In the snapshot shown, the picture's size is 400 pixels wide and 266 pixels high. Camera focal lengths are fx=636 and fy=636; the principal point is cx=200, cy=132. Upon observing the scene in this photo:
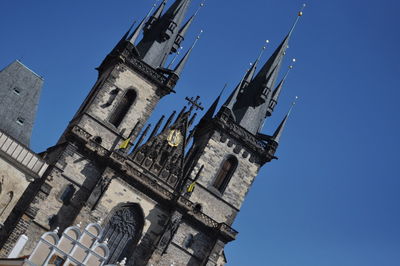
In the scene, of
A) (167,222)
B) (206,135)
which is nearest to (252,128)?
(206,135)

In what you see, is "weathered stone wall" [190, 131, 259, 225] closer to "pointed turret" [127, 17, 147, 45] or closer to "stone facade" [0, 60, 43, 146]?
"pointed turret" [127, 17, 147, 45]

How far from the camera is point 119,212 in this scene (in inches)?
1361

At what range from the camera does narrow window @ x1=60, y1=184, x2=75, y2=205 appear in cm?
3312

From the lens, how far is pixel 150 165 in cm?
3588

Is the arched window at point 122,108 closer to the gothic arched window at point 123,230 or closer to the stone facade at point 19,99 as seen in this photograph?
the stone facade at point 19,99

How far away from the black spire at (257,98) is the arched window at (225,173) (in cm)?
244

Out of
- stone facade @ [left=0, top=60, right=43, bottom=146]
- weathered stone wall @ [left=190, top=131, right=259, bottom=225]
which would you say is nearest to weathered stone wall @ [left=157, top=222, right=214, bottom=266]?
weathered stone wall @ [left=190, top=131, right=259, bottom=225]

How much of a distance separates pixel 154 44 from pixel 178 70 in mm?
2456

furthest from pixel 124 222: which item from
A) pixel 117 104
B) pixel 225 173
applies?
pixel 225 173

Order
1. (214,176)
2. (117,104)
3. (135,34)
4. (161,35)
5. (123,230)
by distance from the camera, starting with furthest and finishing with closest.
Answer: (161,35) < (135,34) < (214,176) < (117,104) < (123,230)

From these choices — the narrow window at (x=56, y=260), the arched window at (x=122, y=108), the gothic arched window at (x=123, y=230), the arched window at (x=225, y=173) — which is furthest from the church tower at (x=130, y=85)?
the narrow window at (x=56, y=260)

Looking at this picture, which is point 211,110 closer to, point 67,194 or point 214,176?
point 214,176

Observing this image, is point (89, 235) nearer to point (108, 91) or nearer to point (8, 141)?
point (8, 141)

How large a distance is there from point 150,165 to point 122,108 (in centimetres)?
377
